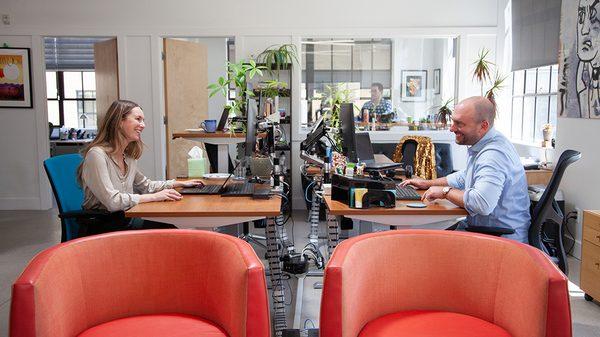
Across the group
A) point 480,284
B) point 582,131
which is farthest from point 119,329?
point 582,131

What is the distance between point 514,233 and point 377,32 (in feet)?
14.4

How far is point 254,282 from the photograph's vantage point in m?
1.63

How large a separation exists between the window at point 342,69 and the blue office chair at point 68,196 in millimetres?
3986

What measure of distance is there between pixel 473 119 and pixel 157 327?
195 cm

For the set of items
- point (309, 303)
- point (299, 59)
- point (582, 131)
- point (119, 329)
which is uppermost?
point (299, 59)

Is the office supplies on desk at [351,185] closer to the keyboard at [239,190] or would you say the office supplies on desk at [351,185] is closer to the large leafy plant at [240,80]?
the keyboard at [239,190]

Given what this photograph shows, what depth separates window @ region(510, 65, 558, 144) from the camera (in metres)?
5.50

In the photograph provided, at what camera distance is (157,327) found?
179cm

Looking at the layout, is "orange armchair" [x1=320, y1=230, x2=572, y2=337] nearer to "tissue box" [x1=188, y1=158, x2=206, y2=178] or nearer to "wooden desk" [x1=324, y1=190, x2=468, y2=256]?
"wooden desk" [x1=324, y1=190, x2=468, y2=256]

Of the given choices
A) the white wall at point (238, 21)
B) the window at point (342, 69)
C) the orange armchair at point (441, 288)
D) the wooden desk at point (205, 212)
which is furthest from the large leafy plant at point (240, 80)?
the orange armchair at point (441, 288)

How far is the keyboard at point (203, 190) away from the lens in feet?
10.5

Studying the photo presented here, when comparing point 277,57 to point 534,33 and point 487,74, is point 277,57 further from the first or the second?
point 534,33

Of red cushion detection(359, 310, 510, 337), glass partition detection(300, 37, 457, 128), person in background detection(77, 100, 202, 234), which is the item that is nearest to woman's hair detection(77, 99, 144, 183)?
person in background detection(77, 100, 202, 234)

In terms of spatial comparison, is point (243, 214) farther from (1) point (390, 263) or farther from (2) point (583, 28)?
(2) point (583, 28)
